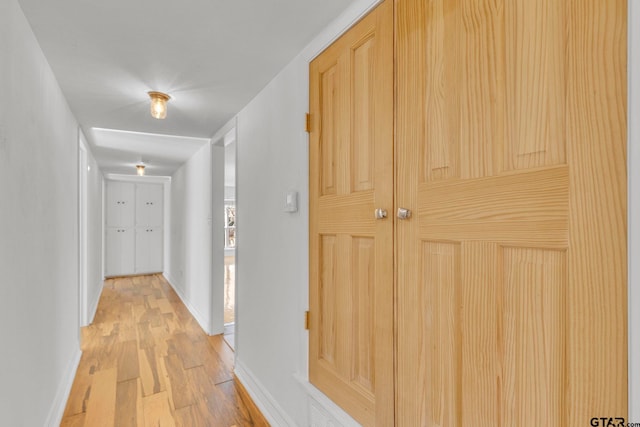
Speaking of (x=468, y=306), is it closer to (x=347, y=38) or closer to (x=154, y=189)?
(x=347, y=38)

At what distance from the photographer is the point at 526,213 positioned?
79cm

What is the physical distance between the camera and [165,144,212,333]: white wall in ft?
12.1

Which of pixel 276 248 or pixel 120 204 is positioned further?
pixel 120 204

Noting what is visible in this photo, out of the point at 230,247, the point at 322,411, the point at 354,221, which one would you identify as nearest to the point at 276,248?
the point at 354,221

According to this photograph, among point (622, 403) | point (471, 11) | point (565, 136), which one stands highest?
point (471, 11)

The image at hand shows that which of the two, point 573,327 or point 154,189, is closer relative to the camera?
point 573,327

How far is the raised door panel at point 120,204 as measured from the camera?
6.74 metres

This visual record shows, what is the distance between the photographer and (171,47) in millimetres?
1654

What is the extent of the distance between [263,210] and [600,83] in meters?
1.84

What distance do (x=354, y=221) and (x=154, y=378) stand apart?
223 cm

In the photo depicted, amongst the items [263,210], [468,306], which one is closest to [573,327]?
[468,306]

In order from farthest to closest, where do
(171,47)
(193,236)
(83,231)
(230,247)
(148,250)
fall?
(230,247) → (148,250) → (193,236) → (83,231) → (171,47)
